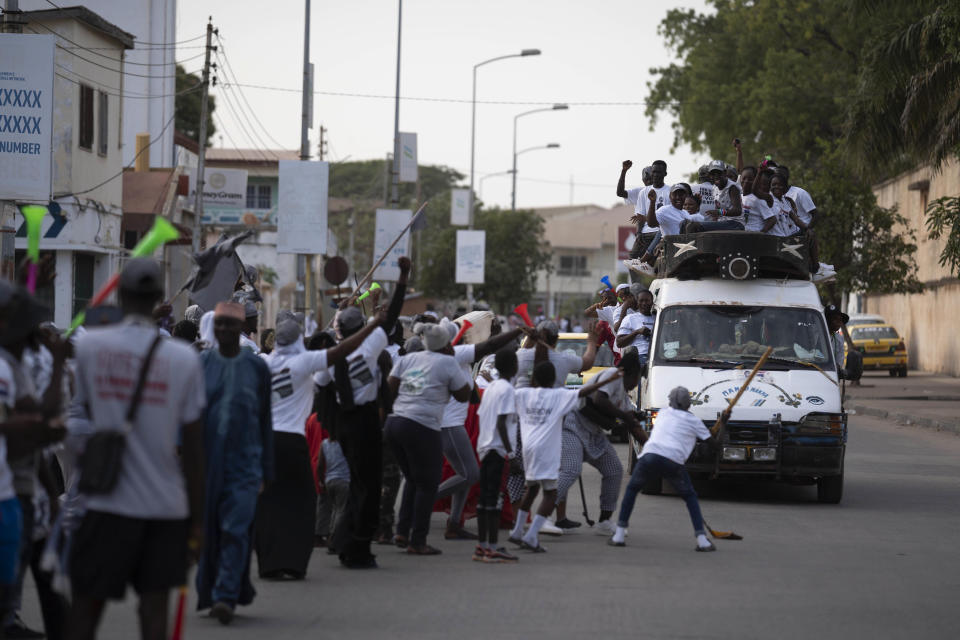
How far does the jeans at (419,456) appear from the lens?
9.57 m

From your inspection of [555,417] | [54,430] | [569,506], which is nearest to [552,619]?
[555,417]

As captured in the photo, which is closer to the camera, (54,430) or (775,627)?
(54,430)

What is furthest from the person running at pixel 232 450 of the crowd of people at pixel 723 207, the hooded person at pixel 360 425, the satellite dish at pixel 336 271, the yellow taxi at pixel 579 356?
the satellite dish at pixel 336 271

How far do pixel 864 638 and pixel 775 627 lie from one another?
18.9 inches

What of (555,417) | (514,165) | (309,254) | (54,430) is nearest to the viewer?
(54,430)

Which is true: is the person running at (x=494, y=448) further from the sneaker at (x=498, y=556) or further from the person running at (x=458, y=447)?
the person running at (x=458, y=447)

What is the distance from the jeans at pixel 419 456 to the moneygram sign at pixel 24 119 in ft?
26.8

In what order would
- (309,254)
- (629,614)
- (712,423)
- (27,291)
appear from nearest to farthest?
(27,291)
(629,614)
(712,423)
(309,254)

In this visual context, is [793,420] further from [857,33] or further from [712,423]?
[857,33]

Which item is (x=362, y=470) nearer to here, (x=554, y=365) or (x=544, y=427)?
(x=544, y=427)

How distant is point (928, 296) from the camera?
43500mm

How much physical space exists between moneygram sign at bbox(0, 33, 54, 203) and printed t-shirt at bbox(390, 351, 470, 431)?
26.6 feet

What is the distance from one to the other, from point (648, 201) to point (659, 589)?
27.9ft

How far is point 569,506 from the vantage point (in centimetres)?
1309
